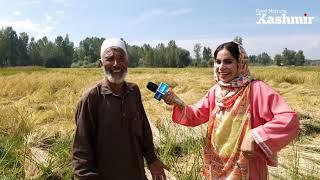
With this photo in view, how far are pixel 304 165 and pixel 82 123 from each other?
2.78 meters

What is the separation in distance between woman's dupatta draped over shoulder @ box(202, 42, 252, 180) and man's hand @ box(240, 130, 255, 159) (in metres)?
0.10

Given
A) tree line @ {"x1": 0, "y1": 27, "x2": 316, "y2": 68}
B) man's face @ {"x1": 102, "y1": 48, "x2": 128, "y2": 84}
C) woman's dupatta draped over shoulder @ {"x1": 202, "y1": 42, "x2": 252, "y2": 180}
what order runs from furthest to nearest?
tree line @ {"x1": 0, "y1": 27, "x2": 316, "y2": 68} → man's face @ {"x1": 102, "y1": 48, "x2": 128, "y2": 84} → woman's dupatta draped over shoulder @ {"x1": 202, "y1": 42, "x2": 252, "y2": 180}

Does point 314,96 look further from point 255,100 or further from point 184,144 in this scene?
point 255,100

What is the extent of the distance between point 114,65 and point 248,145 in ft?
3.10

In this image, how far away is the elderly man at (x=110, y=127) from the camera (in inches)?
103

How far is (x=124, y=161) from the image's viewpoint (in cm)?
272

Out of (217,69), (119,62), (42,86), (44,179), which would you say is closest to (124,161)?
(119,62)

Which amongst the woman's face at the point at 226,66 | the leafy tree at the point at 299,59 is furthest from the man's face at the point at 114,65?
the leafy tree at the point at 299,59

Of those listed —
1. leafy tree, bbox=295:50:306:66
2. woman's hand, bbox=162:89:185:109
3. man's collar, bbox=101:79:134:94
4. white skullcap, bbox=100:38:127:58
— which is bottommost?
leafy tree, bbox=295:50:306:66

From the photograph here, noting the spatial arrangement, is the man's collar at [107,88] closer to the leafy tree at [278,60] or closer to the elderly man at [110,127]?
the elderly man at [110,127]

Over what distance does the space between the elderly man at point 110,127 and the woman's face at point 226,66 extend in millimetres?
586

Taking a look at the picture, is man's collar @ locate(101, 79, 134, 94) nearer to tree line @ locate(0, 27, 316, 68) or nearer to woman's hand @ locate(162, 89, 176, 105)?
woman's hand @ locate(162, 89, 176, 105)

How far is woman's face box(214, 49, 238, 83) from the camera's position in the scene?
103 inches

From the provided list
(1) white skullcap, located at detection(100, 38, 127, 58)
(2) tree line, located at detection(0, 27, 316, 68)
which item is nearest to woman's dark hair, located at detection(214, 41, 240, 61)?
(1) white skullcap, located at detection(100, 38, 127, 58)
